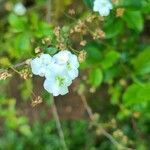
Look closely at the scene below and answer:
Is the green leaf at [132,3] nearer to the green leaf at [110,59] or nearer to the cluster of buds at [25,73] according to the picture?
the green leaf at [110,59]

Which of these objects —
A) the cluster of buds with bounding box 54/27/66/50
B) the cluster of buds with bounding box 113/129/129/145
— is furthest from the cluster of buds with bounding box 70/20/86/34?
the cluster of buds with bounding box 113/129/129/145

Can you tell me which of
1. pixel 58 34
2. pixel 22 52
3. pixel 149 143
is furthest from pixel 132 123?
pixel 58 34

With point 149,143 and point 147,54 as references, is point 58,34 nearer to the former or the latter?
point 147,54

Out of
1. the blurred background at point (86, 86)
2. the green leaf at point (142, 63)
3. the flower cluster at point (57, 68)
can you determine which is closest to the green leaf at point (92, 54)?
the blurred background at point (86, 86)

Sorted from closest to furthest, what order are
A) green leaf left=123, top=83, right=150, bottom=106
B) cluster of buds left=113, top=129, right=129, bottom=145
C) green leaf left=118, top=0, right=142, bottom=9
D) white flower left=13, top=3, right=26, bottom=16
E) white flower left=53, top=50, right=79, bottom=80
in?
1. white flower left=53, top=50, right=79, bottom=80
2. green leaf left=118, top=0, right=142, bottom=9
3. green leaf left=123, top=83, right=150, bottom=106
4. cluster of buds left=113, top=129, right=129, bottom=145
5. white flower left=13, top=3, right=26, bottom=16

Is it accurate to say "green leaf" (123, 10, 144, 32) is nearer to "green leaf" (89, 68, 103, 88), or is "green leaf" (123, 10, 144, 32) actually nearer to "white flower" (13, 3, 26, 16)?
"green leaf" (89, 68, 103, 88)

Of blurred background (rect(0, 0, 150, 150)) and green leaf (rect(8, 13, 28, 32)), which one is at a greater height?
green leaf (rect(8, 13, 28, 32))

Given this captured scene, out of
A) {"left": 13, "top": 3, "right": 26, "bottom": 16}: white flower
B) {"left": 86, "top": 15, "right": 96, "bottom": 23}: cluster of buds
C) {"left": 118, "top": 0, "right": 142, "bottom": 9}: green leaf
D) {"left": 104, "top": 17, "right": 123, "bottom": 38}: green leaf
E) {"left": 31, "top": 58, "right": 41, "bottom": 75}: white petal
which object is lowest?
{"left": 13, "top": 3, "right": 26, "bottom": 16}: white flower

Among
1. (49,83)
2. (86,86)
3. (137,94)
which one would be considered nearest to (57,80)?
(49,83)

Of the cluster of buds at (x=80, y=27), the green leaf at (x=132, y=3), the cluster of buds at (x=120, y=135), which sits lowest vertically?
the cluster of buds at (x=120, y=135)
